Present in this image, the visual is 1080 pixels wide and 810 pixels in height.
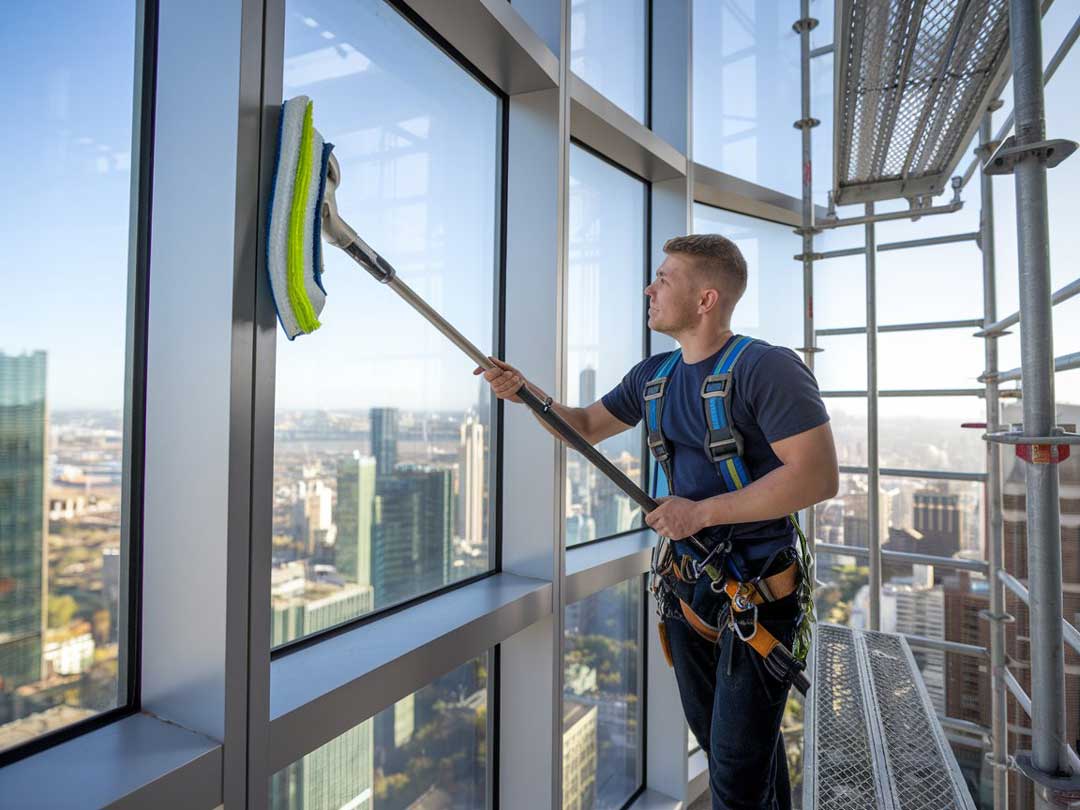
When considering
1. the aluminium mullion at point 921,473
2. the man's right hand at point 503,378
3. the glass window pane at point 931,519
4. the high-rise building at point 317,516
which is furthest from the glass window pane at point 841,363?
the high-rise building at point 317,516

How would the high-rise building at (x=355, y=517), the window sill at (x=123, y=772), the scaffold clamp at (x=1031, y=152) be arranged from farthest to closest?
1. the high-rise building at (x=355, y=517)
2. the scaffold clamp at (x=1031, y=152)
3. the window sill at (x=123, y=772)

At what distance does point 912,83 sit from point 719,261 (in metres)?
1.01

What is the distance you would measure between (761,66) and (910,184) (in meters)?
1.00

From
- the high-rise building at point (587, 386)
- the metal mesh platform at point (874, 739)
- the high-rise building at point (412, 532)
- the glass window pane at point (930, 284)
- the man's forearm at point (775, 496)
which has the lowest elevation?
the metal mesh platform at point (874, 739)

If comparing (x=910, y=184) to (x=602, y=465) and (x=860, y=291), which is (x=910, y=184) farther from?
(x=602, y=465)

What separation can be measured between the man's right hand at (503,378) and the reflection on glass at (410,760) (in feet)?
2.63

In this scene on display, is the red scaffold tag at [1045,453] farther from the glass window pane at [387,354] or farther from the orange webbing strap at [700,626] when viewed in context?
the glass window pane at [387,354]

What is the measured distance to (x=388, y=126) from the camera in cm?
156

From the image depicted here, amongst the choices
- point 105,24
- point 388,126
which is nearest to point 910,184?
point 388,126

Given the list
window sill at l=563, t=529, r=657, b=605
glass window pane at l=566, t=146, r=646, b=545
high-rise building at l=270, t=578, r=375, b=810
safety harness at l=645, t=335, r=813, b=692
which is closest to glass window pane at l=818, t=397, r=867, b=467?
glass window pane at l=566, t=146, r=646, b=545

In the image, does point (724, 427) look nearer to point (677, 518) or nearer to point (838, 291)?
point (677, 518)

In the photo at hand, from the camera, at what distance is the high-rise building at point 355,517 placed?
1431 mm

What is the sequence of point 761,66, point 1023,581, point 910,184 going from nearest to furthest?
point 1023,581
point 910,184
point 761,66

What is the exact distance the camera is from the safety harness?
137 cm
